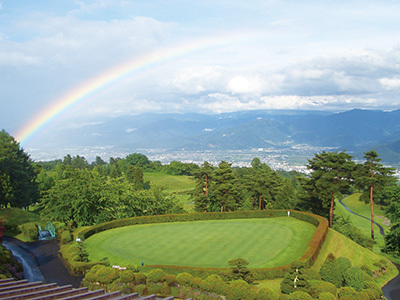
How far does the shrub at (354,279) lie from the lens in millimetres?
20406

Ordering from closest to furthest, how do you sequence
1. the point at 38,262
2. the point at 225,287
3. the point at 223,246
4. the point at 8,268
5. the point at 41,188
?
the point at 225,287 → the point at 8,268 → the point at 38,262 → the point at 223,246 → the point at 41,188

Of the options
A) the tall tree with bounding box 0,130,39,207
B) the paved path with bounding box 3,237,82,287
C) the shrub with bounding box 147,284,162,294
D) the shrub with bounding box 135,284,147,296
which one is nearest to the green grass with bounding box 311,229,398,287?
the shrub with bounding box 147,284,162,294

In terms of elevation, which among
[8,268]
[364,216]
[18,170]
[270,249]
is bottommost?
[364,216]

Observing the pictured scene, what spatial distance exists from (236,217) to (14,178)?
41732 mm

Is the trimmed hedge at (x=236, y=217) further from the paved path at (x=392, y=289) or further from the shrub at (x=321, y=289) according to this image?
the paved path at (x=392, y=289)

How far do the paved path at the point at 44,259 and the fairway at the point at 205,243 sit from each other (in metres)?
2.89

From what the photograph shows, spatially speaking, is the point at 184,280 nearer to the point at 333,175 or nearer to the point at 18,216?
the point at 333,175

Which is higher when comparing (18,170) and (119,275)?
(18,170)

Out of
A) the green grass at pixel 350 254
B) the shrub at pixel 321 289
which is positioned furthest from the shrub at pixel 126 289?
the green grass at pixel 350 254

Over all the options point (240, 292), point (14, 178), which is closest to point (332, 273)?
point (240, 292)

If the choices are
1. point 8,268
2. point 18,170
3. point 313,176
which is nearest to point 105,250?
point 8,268

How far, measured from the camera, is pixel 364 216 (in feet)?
274

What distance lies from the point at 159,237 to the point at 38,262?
35.4 ft

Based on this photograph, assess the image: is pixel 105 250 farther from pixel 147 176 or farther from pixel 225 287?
pixel 147 176
